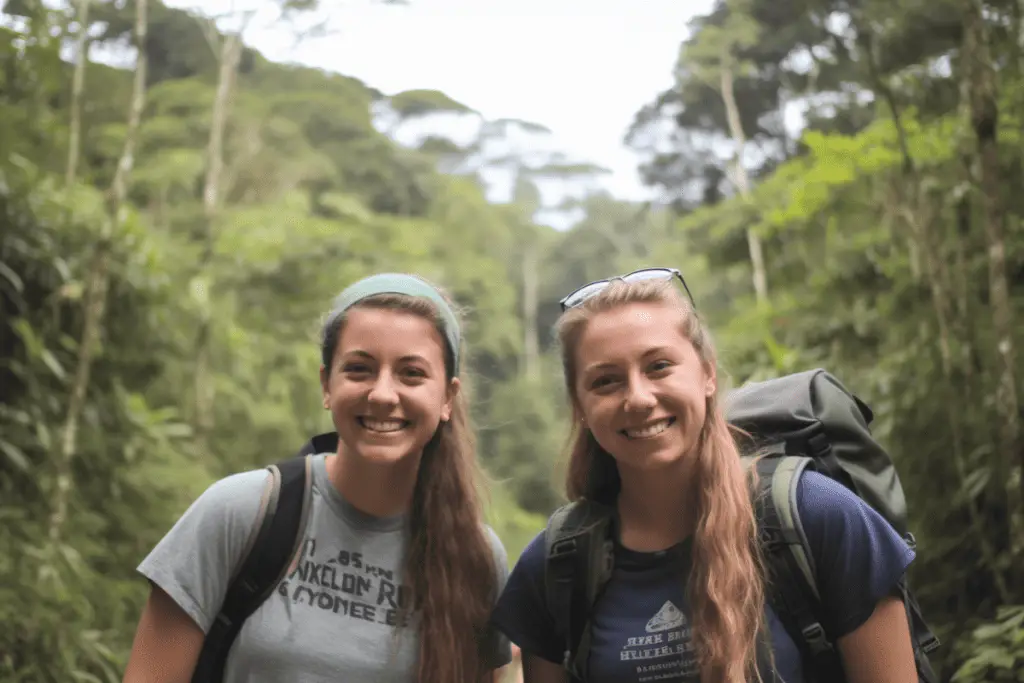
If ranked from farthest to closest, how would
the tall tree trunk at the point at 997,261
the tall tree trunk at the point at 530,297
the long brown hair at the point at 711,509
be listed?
the tall tree trunk at the point at 530,297 < the tall tree trunk at the point at 997,261 < the long brown hair at the point at 711,509

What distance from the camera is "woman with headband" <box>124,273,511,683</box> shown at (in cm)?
170

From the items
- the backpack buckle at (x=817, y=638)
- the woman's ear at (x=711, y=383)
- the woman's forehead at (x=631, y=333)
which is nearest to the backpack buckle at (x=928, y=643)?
the backpack buckle at (x=817, y=638)

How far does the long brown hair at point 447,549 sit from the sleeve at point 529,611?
0.09 m

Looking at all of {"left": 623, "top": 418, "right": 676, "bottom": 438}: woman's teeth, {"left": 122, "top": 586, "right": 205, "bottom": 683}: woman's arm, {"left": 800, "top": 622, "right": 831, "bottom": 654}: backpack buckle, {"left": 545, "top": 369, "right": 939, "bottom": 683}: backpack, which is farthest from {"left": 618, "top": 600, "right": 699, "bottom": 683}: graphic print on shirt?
{"left": 122, "top": 586, "right": 205, "bottom": 683}: woman's arm

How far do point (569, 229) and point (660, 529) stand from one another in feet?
99.0

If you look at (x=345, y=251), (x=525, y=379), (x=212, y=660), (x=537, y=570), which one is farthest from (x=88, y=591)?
(x=525, y=379)

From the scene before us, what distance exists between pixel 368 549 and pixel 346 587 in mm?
96

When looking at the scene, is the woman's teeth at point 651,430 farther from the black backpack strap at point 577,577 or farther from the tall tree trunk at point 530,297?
the tall tree trunk at point 530,297

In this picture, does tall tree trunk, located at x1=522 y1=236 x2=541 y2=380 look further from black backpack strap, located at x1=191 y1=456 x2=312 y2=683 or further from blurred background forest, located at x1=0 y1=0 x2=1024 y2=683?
black backpack strap, located at x1=191 y1=456 x2=312 y2=683

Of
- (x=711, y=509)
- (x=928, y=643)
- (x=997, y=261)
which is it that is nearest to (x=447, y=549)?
(x=711, y=509)

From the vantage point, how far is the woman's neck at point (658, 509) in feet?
5.77

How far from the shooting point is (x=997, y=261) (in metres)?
3.17

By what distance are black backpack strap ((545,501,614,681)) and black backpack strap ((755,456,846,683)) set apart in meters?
0.31

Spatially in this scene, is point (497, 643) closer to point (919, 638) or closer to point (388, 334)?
point (388, 334)
